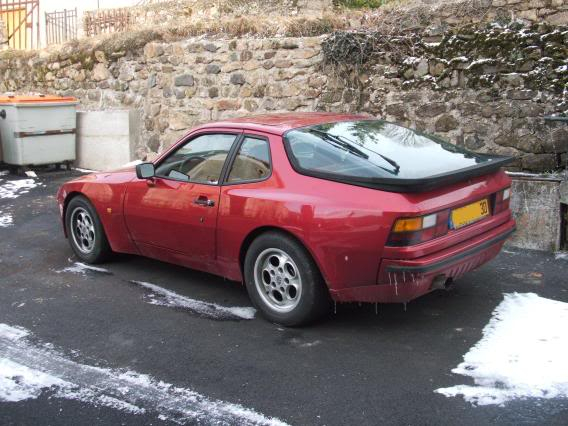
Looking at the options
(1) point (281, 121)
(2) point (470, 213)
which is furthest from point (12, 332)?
(2) point (470, 213)

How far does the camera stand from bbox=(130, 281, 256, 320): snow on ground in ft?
16.0

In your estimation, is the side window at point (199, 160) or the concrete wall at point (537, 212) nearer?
the side window at point (199, 160)

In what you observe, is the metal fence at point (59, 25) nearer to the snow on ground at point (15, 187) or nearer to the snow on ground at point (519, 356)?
the snow on ground at point (15, 187)

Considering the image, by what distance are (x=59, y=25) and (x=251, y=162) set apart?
15.0m

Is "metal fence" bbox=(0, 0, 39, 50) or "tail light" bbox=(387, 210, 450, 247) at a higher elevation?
"metal fence" bbox=(0, 0, 39, 50)

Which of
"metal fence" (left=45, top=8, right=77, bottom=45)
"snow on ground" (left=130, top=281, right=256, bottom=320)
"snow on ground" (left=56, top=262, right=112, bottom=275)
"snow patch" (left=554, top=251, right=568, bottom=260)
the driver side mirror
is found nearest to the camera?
"snow on ground" (left=130, top=281, right=256, bottom=320)

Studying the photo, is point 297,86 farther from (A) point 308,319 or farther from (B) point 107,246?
(A) point 308,319

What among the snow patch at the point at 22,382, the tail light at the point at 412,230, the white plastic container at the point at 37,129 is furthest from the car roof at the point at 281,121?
the white plastic container at the point at 37,129

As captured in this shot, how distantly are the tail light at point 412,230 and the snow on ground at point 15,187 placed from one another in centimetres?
739

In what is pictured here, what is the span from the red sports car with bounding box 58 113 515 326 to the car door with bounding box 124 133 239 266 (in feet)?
0.04

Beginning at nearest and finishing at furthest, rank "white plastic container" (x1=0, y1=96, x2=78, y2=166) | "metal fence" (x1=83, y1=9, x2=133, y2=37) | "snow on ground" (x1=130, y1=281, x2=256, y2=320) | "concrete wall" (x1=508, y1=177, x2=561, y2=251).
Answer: "snow on ground" (x1=130, y1=281, x2=256, y2=320), "concrete wall" (x1=508, y1=177, x2=561, y2=251), "white plastic container" (x1=0, y1=96, x2=78, y2=166), "metal fence" (x1=83, y1=9, x2=133, y2=37)

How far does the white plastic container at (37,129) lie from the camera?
10.9 meters

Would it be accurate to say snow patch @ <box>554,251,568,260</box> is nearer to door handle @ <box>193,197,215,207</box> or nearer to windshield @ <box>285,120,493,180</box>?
windshield @ <box>285,120,493,180</box>

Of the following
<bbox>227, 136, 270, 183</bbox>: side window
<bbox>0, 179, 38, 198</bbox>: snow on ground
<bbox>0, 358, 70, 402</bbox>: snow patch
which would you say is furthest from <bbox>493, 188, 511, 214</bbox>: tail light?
<bbox>0, 179, 38, 198</bbox>: snow on ground
